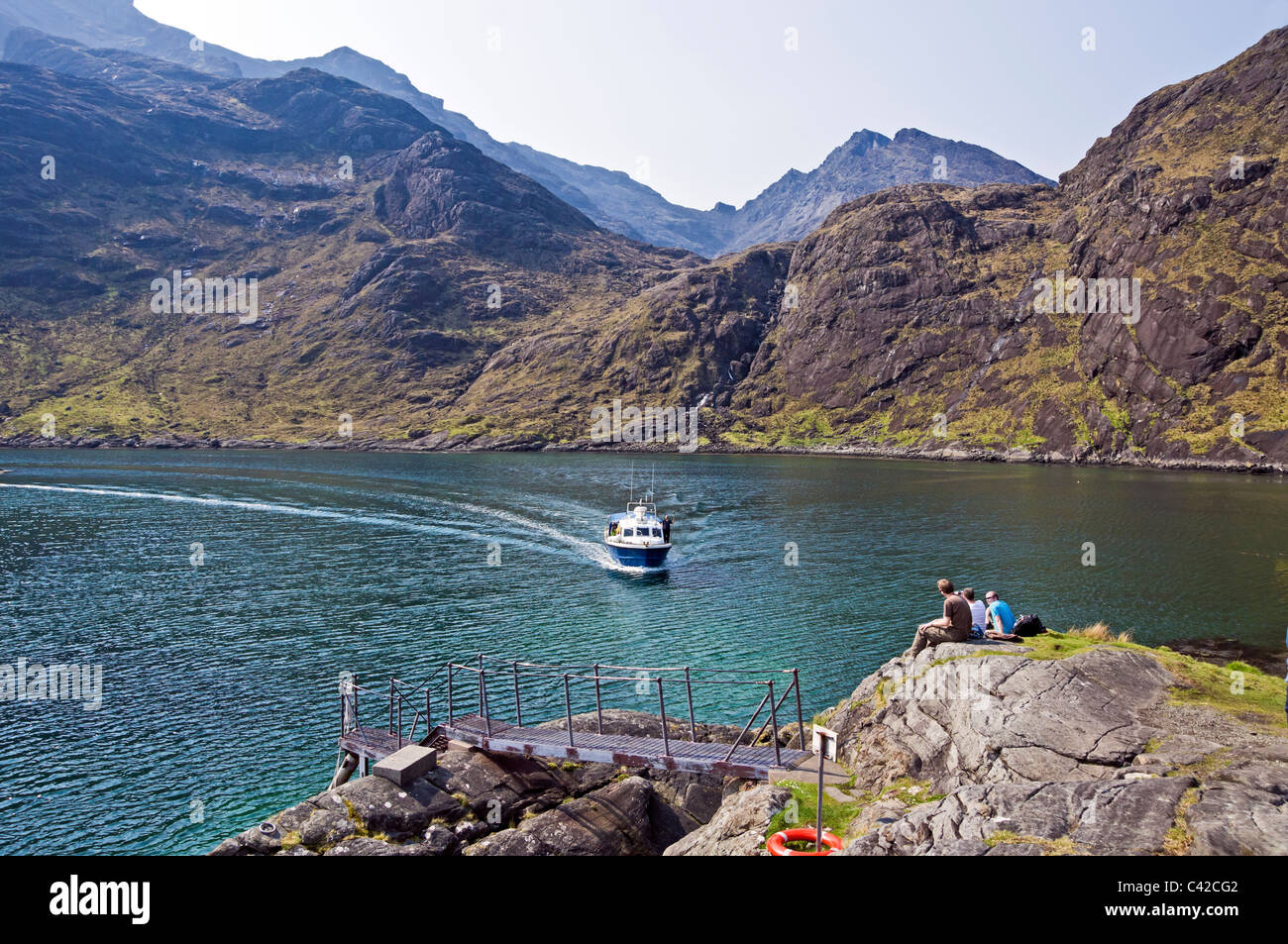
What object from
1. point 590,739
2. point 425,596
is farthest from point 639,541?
point 590,739

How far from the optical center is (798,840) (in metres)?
16.8

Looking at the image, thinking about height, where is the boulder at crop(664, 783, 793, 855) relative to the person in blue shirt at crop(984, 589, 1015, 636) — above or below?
below

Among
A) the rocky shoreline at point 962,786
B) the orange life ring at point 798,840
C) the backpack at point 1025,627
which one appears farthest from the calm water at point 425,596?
the orange life ring at point 798,840

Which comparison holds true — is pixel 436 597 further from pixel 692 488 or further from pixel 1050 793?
pixel 692 488

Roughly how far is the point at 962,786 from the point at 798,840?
4.40 metres

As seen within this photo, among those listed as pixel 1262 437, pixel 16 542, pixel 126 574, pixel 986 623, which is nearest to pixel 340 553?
pixel 126 574

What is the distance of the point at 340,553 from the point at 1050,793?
73754 mm

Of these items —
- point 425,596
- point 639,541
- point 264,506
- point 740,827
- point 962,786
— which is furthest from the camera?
point 264,506

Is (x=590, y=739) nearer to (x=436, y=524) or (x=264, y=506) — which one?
(x=436, y=524)

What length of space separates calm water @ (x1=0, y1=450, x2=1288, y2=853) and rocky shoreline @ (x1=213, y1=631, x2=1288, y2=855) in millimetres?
10609

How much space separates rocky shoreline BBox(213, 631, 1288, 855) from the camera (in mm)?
13234

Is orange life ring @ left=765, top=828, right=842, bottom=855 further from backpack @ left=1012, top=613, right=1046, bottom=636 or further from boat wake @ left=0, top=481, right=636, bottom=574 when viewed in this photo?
boat wake @ left=0, top=481, right=636, bottom=574

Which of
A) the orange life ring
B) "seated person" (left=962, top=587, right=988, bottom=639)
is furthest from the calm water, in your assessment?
the orange life ring
